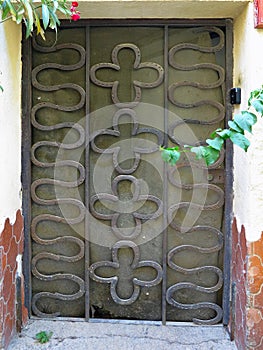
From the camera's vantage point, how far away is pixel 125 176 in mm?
2250

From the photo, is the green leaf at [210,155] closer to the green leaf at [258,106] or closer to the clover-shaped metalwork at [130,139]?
the green leaf at [258,106]

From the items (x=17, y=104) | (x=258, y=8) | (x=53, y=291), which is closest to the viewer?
(x=258, y=8)

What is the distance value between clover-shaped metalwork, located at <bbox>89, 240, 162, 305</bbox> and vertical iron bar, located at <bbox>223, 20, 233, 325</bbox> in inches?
14.6

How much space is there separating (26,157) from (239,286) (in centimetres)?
132

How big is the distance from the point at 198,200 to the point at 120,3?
1.10 metres

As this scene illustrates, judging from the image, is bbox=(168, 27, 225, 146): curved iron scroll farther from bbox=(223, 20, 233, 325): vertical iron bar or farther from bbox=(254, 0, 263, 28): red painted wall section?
bbox=(254, 0, 263, 28): red painted wall section

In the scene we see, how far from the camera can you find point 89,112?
7.36 ft

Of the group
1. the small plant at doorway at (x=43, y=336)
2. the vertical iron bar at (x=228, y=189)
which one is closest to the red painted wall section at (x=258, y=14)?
the vertical iron bar at (x=228, y=189)

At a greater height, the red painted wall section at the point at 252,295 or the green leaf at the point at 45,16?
the green leaf at the point at 45,16

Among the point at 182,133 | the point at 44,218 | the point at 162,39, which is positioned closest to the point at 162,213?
the point at 182,133

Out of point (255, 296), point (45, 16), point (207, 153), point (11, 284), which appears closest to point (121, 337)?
point (11, 284)

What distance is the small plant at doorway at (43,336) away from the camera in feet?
6.95

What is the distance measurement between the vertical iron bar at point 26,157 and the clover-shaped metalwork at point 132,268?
365 millimetres

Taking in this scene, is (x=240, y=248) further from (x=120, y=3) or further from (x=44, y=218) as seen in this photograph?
(x=120, y=3)
